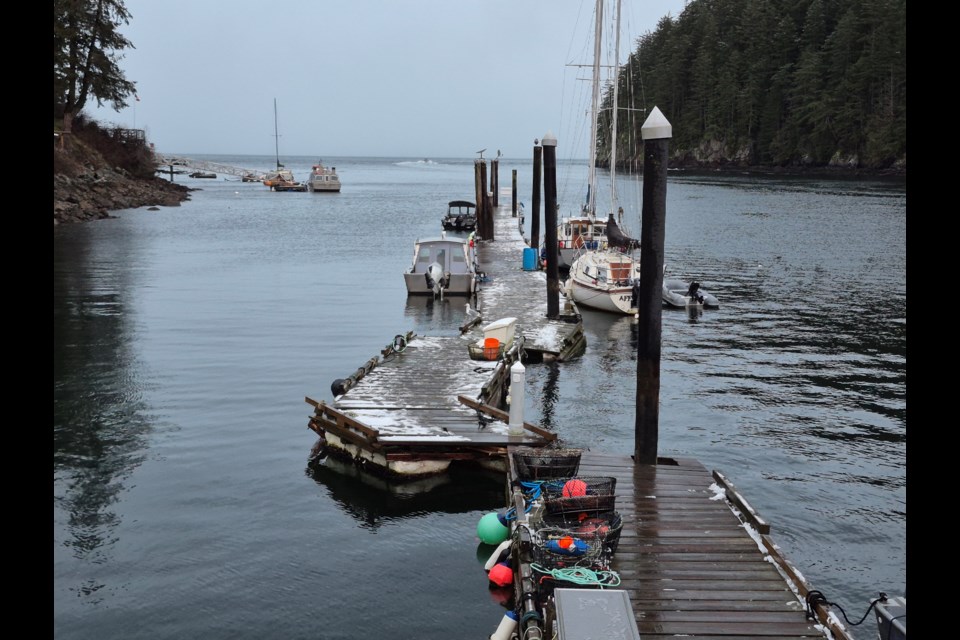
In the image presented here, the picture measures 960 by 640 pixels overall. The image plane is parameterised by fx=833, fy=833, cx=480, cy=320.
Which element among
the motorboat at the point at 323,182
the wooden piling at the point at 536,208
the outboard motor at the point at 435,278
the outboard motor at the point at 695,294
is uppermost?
the motorboat at the point at 323,182

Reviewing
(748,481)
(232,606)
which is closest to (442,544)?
(232,606)

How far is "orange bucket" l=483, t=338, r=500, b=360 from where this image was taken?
Result: 20.5 metres

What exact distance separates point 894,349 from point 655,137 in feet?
61.2

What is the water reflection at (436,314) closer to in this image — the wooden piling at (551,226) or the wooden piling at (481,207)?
the wooden piling at (551,226)

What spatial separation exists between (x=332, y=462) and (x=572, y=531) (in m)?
7.33

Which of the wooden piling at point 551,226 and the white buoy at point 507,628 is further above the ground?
the wooden piling at point 551,226

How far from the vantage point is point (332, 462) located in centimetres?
1584

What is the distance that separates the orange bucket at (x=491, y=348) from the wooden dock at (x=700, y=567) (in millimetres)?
8030

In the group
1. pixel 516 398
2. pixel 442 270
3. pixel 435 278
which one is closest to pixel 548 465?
pixel 516 398

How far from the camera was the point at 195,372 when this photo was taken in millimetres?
23094

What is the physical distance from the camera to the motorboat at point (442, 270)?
3462 centimetres

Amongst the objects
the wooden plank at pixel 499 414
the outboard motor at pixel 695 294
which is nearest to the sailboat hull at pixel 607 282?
the outboard motor at pixel 695 294

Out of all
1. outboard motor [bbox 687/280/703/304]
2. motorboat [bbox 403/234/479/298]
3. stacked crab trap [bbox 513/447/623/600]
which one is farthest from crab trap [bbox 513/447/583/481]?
outboard motor [bbox 687/280/703/304]
